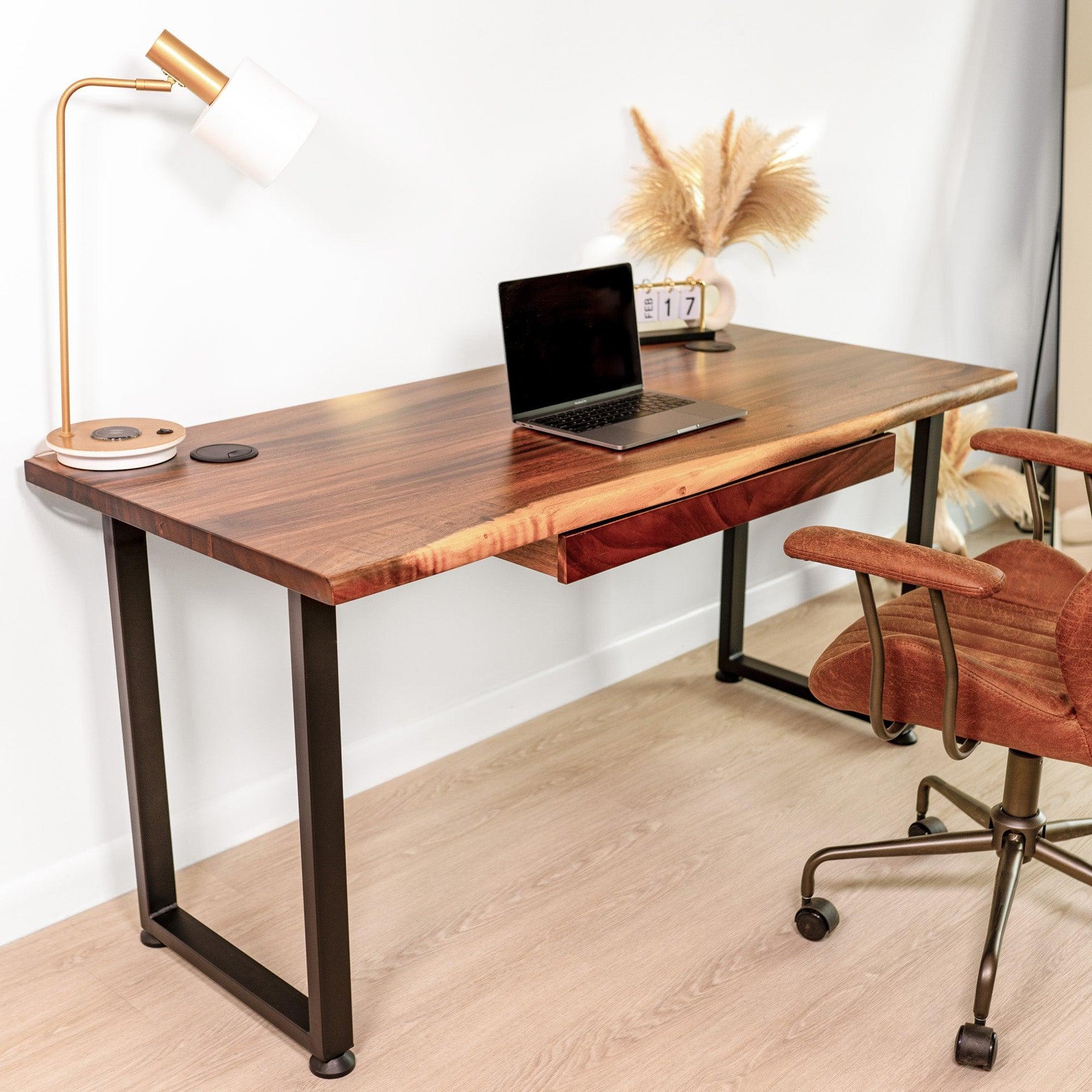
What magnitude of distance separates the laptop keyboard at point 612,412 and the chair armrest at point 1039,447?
542mm

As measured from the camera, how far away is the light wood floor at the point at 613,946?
5.67ft

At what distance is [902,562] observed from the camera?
1.61 m

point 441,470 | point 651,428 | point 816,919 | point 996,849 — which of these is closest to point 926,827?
point 996,849

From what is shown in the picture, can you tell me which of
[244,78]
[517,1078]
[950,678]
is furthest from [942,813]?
[244,78]

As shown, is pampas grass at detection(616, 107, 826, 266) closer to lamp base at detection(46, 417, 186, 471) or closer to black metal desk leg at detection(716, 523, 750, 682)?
black metal desk leg at detection(716, 523, 750, 682)

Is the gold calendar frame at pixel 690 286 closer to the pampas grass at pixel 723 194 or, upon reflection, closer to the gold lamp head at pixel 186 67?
the pampas grass at pixel 723 194

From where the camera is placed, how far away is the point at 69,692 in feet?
6.57

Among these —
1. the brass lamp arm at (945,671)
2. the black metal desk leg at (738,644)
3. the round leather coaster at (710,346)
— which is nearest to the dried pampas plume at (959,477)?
the black metal desk leg at (738,644)

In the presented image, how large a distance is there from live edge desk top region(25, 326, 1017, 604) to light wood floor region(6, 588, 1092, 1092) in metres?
0.73

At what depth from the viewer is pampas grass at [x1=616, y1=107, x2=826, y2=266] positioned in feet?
8.34

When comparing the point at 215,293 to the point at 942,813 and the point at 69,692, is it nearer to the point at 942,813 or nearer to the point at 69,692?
the point at 69,692

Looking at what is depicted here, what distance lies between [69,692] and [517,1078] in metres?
0.92

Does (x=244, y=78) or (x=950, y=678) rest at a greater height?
(x=244, y=78)

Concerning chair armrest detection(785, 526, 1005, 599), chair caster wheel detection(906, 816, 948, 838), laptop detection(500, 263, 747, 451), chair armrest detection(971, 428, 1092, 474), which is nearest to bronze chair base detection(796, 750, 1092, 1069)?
chair caster wheel detection(906, 816, 948, 838)
